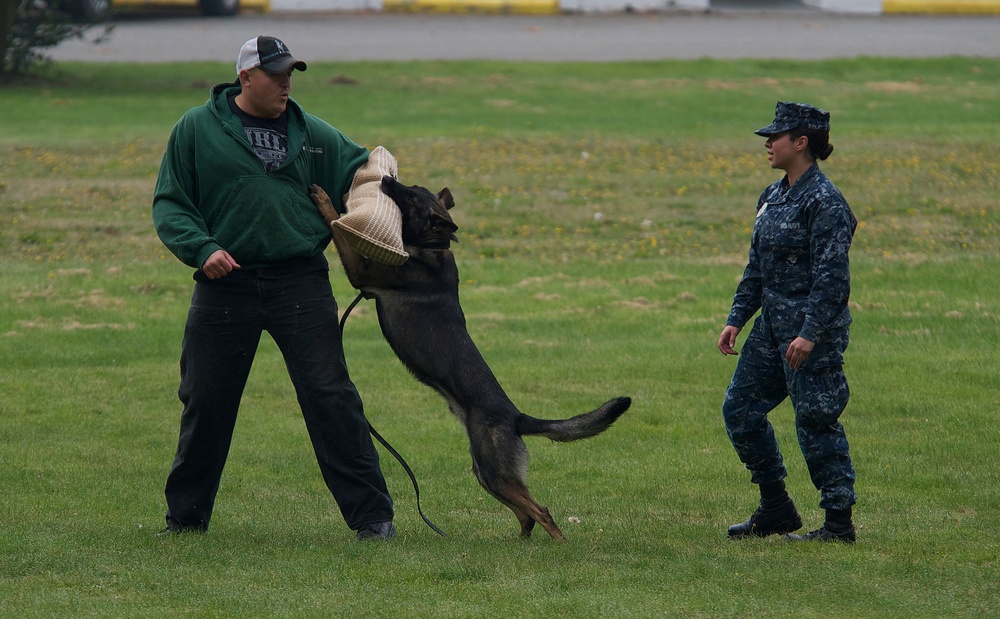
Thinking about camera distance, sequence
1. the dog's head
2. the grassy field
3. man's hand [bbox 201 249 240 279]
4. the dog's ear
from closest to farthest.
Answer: the grassy field → man's hand [bbox 201 249 240 279] → the dog's head → the dog's ear

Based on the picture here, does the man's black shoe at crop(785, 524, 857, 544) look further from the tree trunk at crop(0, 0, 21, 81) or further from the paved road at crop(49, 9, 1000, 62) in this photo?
the paved road at crop(49, 9, 1000, 62)

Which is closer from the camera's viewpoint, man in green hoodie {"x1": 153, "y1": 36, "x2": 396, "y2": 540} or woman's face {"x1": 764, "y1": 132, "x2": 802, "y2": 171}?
man in green hoodie {"x1": 153, "y1": 36, "x2": 396, "y2": 540}

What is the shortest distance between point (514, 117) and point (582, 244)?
702cm

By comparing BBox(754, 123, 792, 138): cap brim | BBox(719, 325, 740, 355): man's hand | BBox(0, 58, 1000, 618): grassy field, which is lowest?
BBox(0, 58, 1000, 618): grassy field

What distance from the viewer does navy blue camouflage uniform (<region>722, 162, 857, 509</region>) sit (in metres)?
5.53

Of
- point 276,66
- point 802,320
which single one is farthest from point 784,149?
point 276,66

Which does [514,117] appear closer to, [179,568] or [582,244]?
[582,244]

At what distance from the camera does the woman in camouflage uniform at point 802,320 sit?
5531mm

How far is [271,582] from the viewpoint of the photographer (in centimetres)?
496

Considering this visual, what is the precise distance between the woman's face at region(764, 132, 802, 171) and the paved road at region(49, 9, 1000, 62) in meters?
21.0

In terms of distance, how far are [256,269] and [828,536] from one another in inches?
118

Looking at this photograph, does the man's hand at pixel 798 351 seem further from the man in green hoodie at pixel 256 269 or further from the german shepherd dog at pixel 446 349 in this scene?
the man in green hoodie at pixel 256 269

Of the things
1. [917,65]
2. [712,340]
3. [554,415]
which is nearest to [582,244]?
[712,340]

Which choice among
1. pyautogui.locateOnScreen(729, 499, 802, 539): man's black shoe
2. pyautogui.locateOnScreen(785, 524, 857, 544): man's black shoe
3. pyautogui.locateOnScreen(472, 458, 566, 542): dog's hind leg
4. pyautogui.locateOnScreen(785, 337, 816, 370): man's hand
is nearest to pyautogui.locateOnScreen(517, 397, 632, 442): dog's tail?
pyautogui.locateOnScreen(472, 458, 566, 542): dog's hind leg
